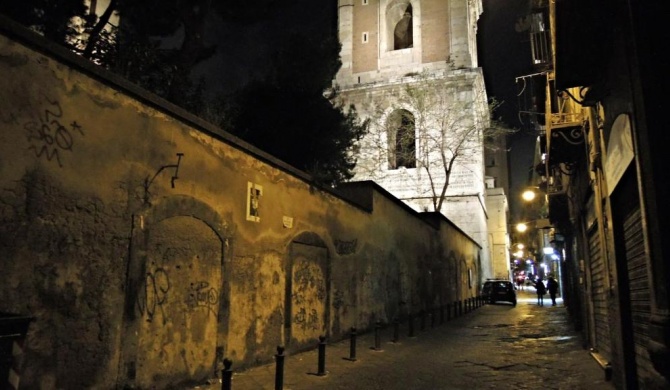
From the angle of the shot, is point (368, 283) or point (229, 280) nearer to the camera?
point (229, 280)

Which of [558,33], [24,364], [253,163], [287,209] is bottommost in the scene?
[24,364]

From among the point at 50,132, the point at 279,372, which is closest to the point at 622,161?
the point at 279,372

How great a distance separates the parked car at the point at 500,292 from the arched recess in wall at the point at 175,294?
81.6ft

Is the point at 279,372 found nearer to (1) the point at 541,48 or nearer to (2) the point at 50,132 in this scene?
(2) the point at 50,132

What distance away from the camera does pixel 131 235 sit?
5965mm

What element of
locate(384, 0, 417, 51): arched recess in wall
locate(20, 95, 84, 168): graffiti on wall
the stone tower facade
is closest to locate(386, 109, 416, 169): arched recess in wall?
the stone tower facade

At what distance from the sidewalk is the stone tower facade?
2100 centimetres

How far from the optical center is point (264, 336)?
28.8 ft

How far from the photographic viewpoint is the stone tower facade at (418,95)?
33.7 m

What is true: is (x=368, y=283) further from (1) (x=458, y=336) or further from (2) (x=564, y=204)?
(2) (x=564, y=204)

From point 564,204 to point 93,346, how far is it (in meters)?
14.7

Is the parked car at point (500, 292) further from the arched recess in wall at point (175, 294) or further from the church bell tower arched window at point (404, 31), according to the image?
the arched recess in wall at point (175, 294)

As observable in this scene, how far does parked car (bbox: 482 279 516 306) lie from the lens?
94.8 feet

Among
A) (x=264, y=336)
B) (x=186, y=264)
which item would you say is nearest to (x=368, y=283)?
(x=264, y=336)
